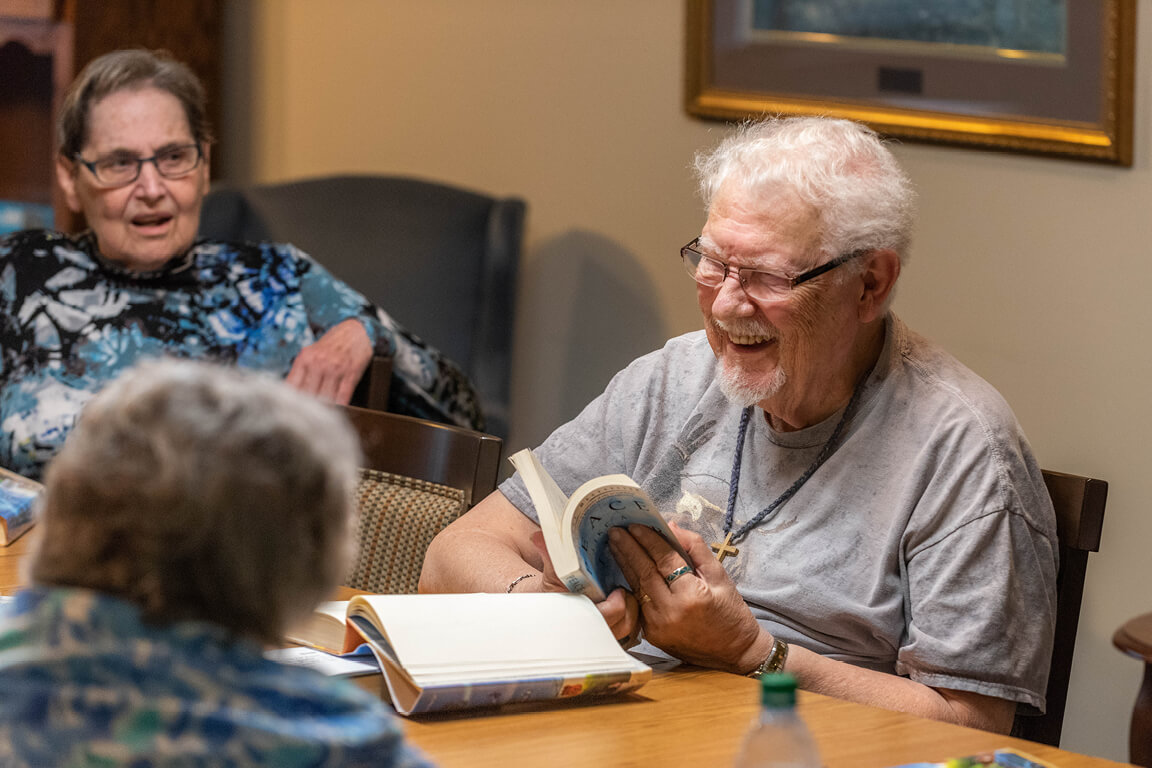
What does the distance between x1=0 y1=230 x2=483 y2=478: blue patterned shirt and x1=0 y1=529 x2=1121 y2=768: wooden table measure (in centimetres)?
126

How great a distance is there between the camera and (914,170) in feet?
8.54

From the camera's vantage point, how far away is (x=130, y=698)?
0.60 metres

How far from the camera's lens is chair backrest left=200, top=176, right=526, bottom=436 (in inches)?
124

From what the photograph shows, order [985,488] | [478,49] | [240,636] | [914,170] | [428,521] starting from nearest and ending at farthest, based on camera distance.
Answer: [240,636] → [985,488] → [428,521] → [914,170] → [478,49]

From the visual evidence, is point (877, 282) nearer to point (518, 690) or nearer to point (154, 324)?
point (518, 690)

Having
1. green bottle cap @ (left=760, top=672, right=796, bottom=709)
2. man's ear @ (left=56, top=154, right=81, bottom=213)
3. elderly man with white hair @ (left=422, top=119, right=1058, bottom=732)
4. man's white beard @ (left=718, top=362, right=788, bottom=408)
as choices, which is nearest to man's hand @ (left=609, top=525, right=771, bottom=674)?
elderly man with white hair @ (left=422, top=119, right=1058, bottom=732)

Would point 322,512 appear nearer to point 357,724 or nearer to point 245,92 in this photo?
point 357,724

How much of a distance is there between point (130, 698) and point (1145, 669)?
4.00 ft

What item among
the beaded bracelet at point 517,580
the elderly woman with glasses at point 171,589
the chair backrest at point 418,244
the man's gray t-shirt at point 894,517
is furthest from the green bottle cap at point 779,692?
the chair backrest at point 418,244

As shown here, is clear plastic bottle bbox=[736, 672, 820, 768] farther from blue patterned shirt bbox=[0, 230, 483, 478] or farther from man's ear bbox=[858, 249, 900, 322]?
blue patterned shirt bbox=[0, 230, 483, 478]

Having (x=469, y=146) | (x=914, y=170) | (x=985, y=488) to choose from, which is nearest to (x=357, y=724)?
(x=985, y=488)

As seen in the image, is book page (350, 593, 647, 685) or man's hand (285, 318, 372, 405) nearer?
book page (350, 593, 647, 685)

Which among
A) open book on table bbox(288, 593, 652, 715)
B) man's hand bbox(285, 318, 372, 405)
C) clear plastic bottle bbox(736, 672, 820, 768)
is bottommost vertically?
open book on table bbox(288, 593, 652, 715)

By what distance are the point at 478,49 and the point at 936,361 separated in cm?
210
